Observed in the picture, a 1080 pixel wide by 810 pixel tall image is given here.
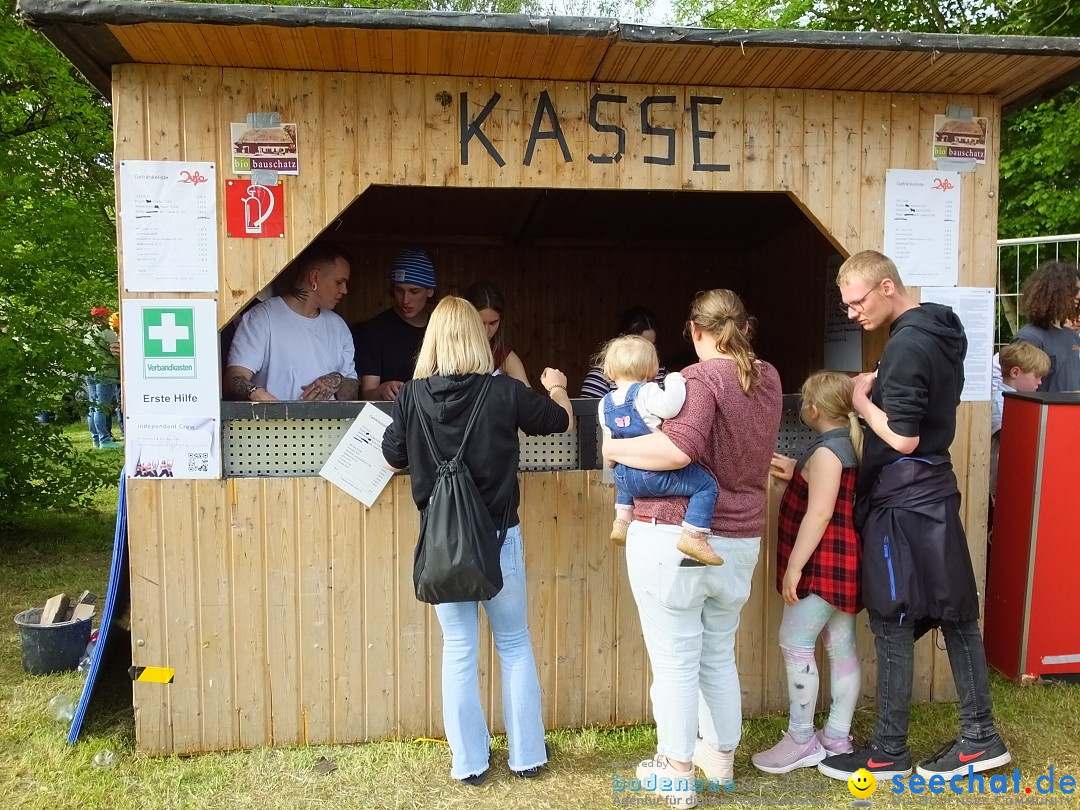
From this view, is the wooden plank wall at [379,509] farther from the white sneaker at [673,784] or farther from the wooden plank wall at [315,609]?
the white sneaker at [673,784]

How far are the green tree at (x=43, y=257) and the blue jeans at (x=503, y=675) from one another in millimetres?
4706

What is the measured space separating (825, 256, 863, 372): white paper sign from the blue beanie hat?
7.65ft

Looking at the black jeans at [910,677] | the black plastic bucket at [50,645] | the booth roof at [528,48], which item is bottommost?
the black plastic bucket at [50,645]

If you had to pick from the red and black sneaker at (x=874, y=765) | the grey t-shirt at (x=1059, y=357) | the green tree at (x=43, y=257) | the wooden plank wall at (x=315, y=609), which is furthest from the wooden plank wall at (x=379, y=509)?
the green tree at (x=43, y=257)

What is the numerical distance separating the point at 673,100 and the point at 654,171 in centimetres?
29

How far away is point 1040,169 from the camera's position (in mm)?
10195

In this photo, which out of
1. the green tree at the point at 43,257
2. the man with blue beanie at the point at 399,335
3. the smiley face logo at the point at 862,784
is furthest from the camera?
the green tree at the point at 43,257

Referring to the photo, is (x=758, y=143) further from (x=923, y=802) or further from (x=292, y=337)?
(x=923, y=802)

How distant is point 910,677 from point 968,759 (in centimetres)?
36

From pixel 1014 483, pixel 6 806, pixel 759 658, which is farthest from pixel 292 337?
pixel 1014 483

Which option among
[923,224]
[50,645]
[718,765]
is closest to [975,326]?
[923,224]

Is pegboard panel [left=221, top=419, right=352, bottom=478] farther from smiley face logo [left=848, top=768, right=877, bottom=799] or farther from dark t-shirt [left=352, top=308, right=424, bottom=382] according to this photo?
smiley face logo [left=848, top=768, right=877, bottom=799]

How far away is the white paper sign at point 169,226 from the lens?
321 cm

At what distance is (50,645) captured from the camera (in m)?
4.15
